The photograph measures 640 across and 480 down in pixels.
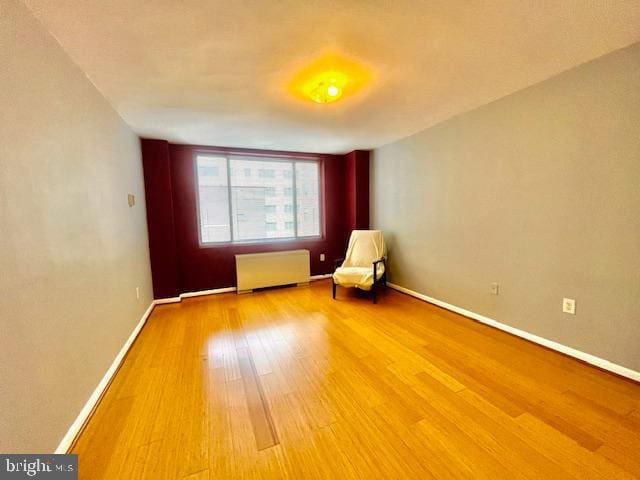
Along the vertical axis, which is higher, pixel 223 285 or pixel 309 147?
pixel 309 147

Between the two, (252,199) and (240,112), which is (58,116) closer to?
(240,112)

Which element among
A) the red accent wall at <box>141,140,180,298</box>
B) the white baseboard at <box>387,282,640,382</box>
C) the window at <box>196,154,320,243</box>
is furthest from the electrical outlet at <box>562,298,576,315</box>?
the red accent wall at <box>141,140,180,298</box>

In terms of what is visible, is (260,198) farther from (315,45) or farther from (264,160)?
(315,45)

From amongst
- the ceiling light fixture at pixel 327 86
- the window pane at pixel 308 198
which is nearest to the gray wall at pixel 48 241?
the ceiling light fixture at pixel 327 86

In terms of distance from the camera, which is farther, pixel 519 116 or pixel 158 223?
pixel 158 223

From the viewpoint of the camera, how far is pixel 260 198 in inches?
168

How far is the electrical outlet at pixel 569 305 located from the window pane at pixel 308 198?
3.40m

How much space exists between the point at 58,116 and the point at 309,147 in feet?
9.97

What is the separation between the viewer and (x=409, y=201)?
367 cm

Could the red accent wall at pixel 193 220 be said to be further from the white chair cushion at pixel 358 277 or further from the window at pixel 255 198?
the white chair cushion at pixel 358 277

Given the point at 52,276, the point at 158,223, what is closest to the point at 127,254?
the point at 158,223

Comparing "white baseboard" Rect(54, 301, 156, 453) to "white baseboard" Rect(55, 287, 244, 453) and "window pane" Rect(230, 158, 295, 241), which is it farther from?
"window pane" Rect(230, 158, 295, 241)

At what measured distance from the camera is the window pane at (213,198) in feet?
12.8
